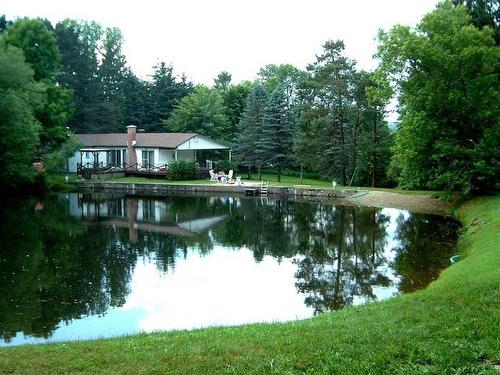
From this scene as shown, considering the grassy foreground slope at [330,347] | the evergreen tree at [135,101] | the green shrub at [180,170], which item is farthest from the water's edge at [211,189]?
the grassy foreground slope at [330,347]

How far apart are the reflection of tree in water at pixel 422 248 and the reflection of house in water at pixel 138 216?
8.79 meters

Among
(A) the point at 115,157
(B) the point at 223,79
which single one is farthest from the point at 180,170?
(B) the point at 223,79

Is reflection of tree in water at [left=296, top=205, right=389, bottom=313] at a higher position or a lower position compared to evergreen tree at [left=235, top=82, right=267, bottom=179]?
lower

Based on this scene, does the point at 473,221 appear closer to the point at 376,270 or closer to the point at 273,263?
the point at 376,270

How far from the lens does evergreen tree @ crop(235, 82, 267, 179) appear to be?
145ft

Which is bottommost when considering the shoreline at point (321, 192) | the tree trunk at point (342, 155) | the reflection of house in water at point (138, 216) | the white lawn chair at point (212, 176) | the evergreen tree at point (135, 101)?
the reflection of house in water at point (138, 216)

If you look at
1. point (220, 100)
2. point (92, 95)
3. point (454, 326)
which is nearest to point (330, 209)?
point (454, 326)

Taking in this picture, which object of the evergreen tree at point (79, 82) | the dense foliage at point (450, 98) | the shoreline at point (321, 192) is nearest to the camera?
the dense foliage at point (450, 98)

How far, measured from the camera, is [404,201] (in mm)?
29969

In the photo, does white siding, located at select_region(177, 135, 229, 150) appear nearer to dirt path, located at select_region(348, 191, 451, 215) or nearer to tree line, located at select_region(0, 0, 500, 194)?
tree line, located at select_region(0, 0, 500, 194)

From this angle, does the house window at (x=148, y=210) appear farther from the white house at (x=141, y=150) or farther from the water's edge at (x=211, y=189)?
the white house at (x=141, y=150)

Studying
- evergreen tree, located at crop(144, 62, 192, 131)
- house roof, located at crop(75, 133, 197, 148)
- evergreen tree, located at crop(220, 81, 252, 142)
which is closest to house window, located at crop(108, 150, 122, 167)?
house roof, located at crop(75, 133, 197, 148)

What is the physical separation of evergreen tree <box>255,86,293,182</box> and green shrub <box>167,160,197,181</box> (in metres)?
5.97

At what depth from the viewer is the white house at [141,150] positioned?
1714 inches
